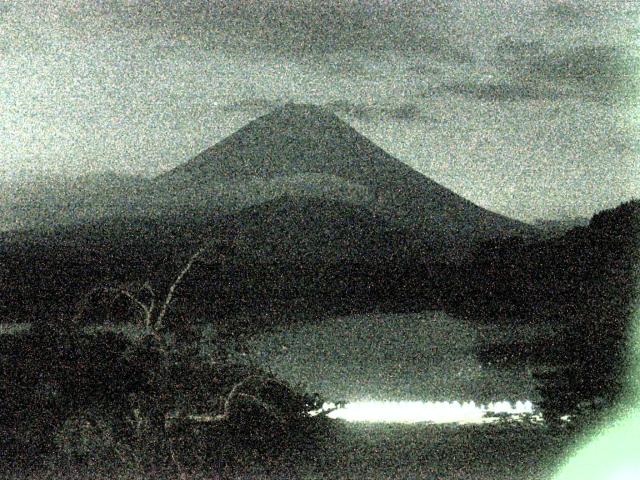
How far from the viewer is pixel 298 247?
126000 millimetres

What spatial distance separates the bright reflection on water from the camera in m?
13.9

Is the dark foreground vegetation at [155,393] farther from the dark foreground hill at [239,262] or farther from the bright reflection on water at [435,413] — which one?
the bright reflection on water at [435,413]

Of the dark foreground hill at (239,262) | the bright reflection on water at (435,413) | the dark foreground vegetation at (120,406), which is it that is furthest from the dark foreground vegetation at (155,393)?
the bright reflection on water at (435,413)

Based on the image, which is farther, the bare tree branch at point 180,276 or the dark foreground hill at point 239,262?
the dark foreground hill at point 239,262

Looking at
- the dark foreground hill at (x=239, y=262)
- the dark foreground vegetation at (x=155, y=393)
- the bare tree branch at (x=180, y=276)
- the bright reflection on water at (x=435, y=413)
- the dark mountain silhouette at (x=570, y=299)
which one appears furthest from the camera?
the dark foreground hill at (x=239, y=262)

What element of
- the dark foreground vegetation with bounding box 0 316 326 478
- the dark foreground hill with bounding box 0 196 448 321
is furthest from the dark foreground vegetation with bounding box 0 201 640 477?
the dark foreground hill with bounding box 0 196 448 321

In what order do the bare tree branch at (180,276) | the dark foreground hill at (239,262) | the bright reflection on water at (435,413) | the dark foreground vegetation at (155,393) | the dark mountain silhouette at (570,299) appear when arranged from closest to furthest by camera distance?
the bare tree branch at (180,276)
the dark foreground vegetation at (155,393)
the dark mountain silhouette at (570,299)
the bright reflection on water at (435,413)
the dark foreground hill at (239,262)

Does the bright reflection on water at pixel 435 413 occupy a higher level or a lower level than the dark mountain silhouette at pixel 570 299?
lower

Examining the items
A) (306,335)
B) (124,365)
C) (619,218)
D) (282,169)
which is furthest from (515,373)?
(282,169)

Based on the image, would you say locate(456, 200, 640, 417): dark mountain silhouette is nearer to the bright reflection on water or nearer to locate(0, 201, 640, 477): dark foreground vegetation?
locate(0, 201, 640, 477): dark foreground vegetation

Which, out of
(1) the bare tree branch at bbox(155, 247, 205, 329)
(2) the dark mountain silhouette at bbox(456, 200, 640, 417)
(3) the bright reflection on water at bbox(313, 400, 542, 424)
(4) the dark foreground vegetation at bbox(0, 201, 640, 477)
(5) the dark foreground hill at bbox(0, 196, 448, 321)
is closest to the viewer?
(1) the bare tree branch at bbox(155, 247, 205, 329)

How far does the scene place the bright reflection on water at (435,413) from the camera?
546 inches

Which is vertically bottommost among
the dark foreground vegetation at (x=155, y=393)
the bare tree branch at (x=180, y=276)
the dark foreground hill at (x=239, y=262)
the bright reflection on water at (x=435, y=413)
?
the bright reflection on water at (x=435, y=413)

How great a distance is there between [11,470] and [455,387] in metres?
13.8
